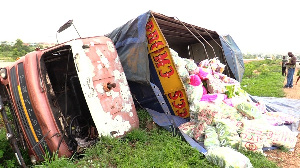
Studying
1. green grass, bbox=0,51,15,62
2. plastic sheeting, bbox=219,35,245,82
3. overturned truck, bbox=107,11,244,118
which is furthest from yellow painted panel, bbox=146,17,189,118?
green grass, bbox=0,51,15,62

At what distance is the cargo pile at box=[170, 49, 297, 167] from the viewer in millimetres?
3523

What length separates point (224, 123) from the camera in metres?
3.71

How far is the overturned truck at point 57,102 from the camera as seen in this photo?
129 inches

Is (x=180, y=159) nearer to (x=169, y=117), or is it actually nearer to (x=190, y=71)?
(x=169, y=117)

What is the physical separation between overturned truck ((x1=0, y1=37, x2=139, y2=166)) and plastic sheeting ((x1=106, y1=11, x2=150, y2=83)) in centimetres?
46

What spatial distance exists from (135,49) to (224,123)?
6.76 feet

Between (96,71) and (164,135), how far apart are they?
5.25ft

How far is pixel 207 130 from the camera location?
3754mm

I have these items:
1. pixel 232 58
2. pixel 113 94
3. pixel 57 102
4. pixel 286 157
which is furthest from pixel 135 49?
pixel 232 58

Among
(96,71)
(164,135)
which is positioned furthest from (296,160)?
(96,71)

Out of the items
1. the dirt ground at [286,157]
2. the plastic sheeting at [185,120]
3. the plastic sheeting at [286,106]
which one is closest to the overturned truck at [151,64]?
the plastic sheeting at [185,120]

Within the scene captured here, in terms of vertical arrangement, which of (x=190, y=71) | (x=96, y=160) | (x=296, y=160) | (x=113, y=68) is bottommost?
(x=296, y=160)

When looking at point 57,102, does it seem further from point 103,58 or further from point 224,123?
point 224,123

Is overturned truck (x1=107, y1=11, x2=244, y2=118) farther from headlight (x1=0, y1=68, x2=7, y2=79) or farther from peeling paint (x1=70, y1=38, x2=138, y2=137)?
headlight (x1=0, y1=68, x2=7, y2=79)
